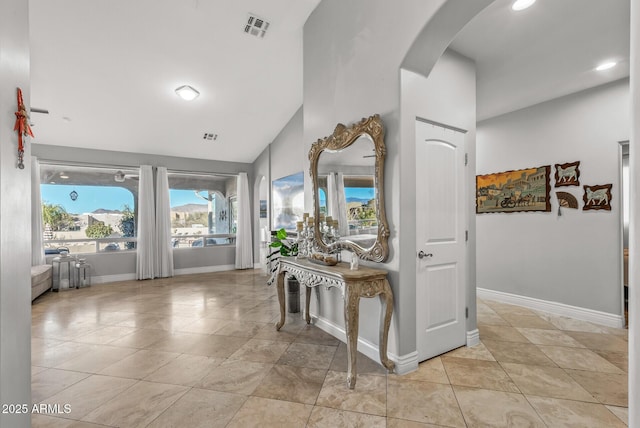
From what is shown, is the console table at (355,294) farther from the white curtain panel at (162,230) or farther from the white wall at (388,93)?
the white curtain panel at (162,230)

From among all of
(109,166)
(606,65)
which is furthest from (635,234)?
(109,166)

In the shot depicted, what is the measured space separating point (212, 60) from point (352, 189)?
9.93ft

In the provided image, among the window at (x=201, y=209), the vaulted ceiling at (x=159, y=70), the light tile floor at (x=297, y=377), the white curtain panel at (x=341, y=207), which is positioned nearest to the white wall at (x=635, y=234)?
the light tile floor at (x=297, y=377)

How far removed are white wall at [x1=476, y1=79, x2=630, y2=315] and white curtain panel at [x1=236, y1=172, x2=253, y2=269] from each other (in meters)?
5.12

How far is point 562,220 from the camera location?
372 cm

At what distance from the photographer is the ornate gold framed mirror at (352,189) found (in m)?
2.51

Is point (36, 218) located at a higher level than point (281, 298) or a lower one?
higher

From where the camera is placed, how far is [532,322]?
3.46m

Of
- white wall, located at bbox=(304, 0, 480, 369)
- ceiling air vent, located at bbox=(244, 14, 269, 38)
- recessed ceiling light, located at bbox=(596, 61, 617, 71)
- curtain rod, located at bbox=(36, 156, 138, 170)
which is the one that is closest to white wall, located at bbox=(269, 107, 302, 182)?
ceiling air vent, located at bbox=(244, 14, 269, 38)

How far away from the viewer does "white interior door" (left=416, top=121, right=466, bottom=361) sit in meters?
2.55

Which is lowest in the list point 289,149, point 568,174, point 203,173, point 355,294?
point 355,294

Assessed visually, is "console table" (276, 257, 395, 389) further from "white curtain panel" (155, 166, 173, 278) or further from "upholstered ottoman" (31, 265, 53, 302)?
"white curtain panel" (155, 166, 173, 278)

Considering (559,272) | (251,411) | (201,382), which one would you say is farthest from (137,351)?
(559,272)

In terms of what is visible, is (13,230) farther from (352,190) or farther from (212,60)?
(212,60)
